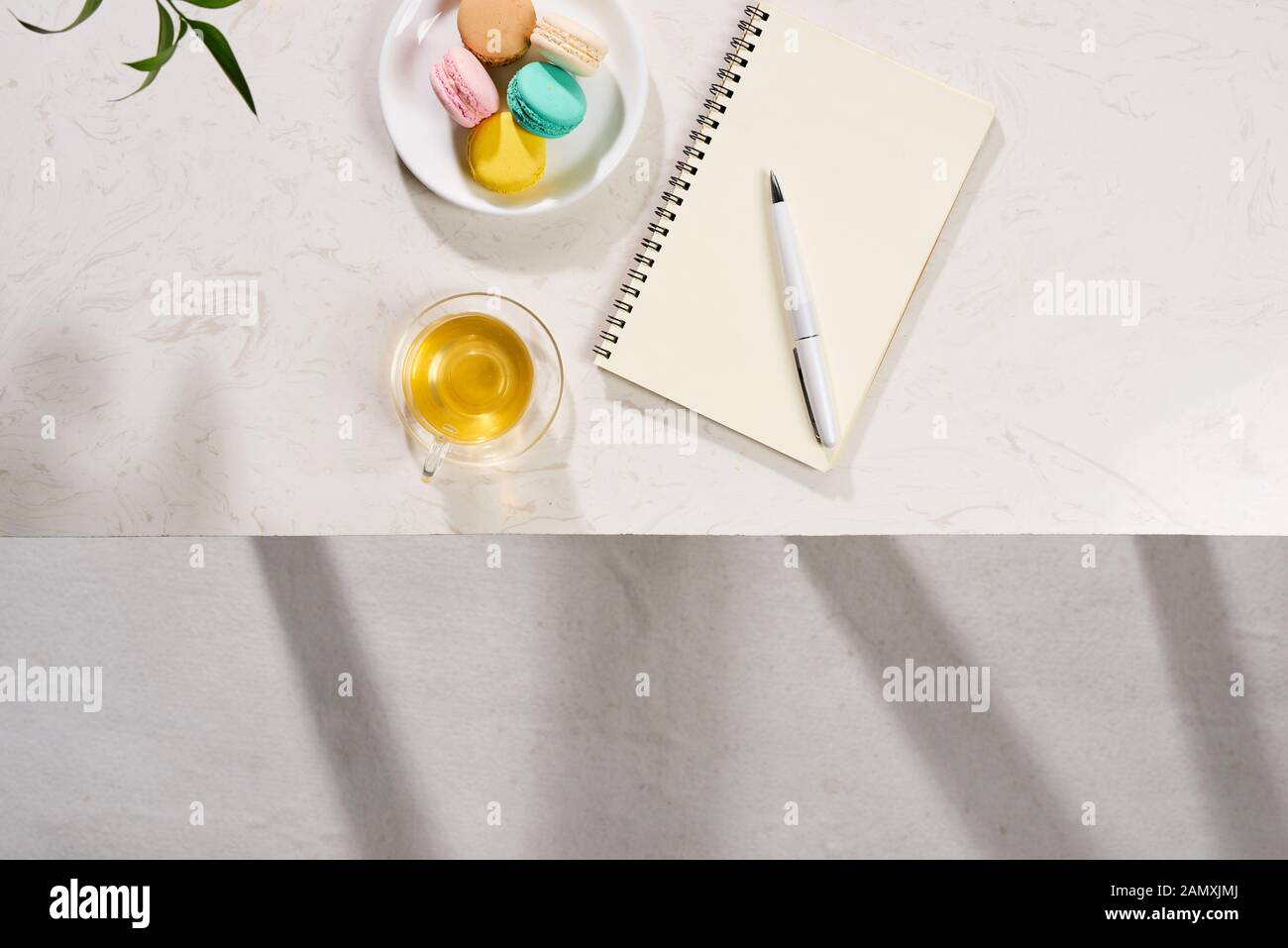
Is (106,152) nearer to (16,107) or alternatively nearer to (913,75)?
(16,107)

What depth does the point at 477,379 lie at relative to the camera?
634mm

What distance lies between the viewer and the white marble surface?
64cm

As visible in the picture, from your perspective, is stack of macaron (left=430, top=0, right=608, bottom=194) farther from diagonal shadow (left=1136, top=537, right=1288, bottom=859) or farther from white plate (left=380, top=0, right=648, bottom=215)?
diagonal shadow (left=1136, top=537, right=1288, bottom=859)

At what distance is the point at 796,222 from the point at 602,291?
0.13 meters

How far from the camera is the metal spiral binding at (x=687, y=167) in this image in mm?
632

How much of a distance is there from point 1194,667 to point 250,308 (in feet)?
2.24

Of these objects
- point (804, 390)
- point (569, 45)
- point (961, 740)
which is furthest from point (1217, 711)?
point (569, 45)

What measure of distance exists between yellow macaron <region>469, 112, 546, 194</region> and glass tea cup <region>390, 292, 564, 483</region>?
7 centimetres

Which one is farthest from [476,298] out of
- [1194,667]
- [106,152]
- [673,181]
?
[1194,667]

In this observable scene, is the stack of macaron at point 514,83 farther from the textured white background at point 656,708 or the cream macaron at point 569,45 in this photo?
the textured white background at point 656,708

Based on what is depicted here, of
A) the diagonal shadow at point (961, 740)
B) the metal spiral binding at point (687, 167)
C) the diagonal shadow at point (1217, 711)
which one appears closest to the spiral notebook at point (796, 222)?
the metal spiral binding at point (687, 167)

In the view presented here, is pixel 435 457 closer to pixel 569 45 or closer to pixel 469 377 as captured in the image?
pixel 469 377

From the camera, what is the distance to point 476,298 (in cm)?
63

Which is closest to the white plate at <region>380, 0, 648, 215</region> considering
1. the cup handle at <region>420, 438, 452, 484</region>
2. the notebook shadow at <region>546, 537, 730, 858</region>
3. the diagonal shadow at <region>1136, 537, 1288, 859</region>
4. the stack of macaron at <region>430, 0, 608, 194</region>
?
the stack of macaron at <region>430, 0, 608, 194</region>
